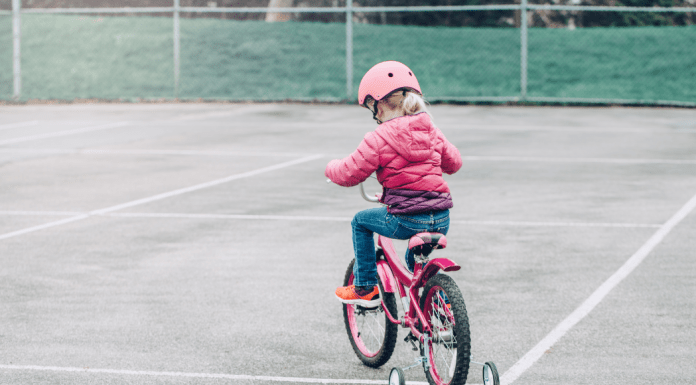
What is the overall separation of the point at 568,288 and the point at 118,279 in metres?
3.52

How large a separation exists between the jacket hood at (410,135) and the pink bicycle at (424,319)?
13.5 inches

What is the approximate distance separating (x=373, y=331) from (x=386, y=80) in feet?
5.21

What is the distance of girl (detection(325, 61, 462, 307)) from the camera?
4797 mm

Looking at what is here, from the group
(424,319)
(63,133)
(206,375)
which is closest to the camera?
(424,319)

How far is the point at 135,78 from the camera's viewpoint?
87.9 feet

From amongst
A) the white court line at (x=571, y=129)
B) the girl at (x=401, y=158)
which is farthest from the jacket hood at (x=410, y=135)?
the white court line at (x=571, y=129)

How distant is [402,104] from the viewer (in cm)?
486

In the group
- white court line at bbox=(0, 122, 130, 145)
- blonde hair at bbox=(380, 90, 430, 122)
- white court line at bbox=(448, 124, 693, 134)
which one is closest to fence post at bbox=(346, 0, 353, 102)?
white court line at bbox=(448, 124, 693, 134)

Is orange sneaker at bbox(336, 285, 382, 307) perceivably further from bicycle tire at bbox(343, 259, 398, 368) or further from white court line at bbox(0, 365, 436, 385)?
white court line at bbox(0, 365, 436, 385)

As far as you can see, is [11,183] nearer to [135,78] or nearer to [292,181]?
[292,181]

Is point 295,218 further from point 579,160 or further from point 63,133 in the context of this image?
point 63,133

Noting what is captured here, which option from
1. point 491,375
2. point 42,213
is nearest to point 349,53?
point 42,213

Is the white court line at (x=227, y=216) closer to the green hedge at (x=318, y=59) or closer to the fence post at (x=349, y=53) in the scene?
the fence post at (x=349, y=53)

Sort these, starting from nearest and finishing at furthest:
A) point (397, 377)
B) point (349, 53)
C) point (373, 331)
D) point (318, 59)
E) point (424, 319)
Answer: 1. point (424, 319)
2. point (397, 377)
3. point (373, 331)
4. point (349, 53)
5. point (318, 59)
